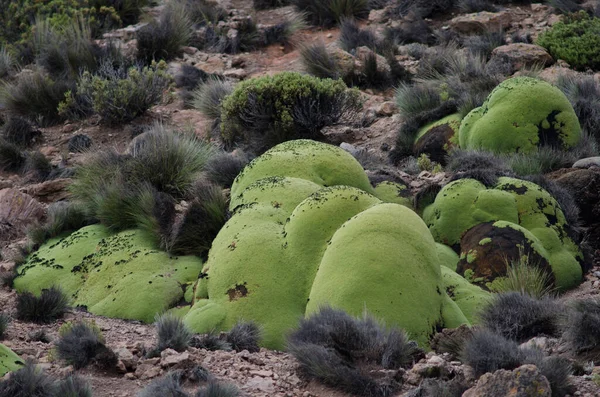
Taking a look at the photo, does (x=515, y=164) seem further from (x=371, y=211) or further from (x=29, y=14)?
(x=29, y=14)

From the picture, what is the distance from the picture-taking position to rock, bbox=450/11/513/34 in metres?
17.0

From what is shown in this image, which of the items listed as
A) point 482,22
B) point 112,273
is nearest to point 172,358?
point 112,273

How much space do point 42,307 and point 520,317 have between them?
12.8 ft

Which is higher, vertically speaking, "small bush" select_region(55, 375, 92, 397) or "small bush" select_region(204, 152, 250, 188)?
"small bush" select_region(55, 375, 92, 397)

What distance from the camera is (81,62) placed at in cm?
1645

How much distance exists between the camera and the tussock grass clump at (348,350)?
5.17m

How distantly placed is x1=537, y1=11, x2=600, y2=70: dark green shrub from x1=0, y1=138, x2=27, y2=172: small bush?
9114mm

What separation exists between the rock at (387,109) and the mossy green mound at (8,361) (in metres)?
9.24

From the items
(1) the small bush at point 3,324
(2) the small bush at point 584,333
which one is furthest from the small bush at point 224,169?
(2) the small bush at point 584,333

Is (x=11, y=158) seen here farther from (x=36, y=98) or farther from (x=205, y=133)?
(x=205, y=133)

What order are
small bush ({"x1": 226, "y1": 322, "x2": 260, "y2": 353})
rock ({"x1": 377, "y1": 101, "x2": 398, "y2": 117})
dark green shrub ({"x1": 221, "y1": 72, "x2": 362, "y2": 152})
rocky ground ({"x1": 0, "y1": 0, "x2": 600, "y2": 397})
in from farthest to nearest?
1. rock ({"x1": 377, "y1": 101, "x2": 398, "y2": 117})
2. dark green shrub ({"x1": 221, "y1": 72, "x2": 362, "y2": 152})
3. small bush ({"x1": 226, "y1": 322, "x2": 260, "y2": 353})
4. rocky ground ({"x1": 0, "y1": 0, "x2": 600, "y2": 397})

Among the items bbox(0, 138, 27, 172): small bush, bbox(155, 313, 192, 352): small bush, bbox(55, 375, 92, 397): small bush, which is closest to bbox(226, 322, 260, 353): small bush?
bbox(155, 313, 192, 352): small bush

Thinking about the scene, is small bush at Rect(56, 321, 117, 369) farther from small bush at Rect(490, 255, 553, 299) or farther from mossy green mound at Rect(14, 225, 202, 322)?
small bush at Rect(490, 255, 553, 299)

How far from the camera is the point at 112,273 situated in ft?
28.9
